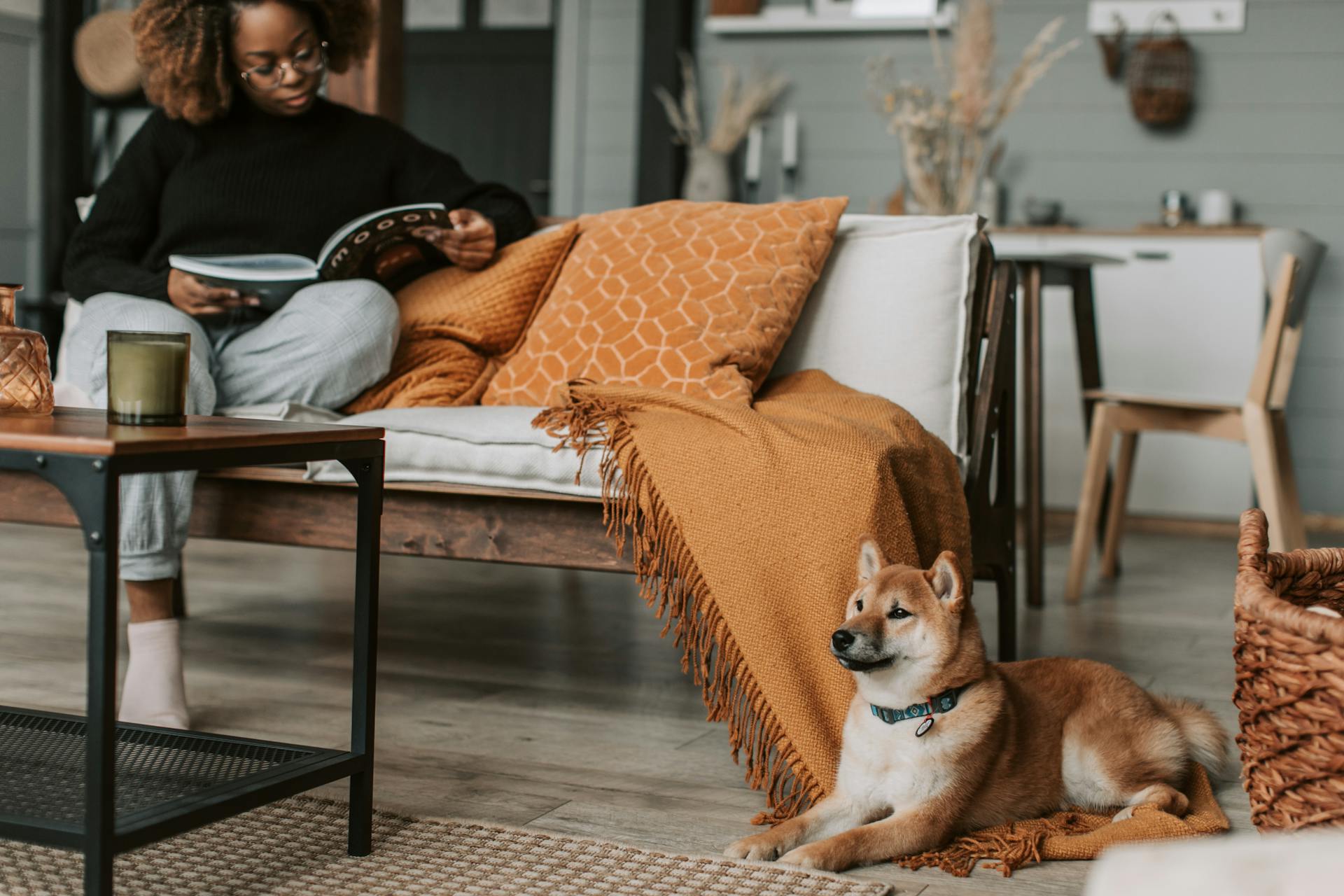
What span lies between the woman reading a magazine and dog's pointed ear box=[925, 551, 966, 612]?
3.64ft

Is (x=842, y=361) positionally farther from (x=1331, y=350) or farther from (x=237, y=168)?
(x=1331, y=350)

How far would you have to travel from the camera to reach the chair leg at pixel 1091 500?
11.1 ft

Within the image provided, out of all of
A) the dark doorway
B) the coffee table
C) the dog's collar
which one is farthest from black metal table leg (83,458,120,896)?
Answer: the dark doorway

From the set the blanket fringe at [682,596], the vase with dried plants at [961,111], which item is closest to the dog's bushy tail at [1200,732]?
the blanket fringe at [682,596]

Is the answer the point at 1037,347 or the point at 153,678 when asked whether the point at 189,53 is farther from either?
the point at 1037,347

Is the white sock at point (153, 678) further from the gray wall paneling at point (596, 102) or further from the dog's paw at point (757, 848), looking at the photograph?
the gray wall paneling at point (596, 102)

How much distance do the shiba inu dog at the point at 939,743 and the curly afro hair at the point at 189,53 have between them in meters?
1.45

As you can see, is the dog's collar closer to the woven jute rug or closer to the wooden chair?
the woven jute rug

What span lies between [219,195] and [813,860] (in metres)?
1.55

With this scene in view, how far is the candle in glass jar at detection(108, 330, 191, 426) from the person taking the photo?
1421mm

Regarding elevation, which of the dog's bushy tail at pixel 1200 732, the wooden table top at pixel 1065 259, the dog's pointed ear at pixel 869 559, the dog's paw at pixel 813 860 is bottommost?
the dog's paw at pixel 813 860

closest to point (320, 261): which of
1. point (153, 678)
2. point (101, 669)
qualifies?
point (153, 678)

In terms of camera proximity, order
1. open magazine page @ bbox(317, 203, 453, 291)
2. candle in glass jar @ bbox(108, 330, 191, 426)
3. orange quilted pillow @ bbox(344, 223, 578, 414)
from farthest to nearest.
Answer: orange quilted pillow @ bbox(344, 223, 578, 414)
open magazine page @ bbox(317, 203, 453, 291)
candle in glass jar @ bbox(108, 330, 191, 426)

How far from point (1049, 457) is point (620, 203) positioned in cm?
209
